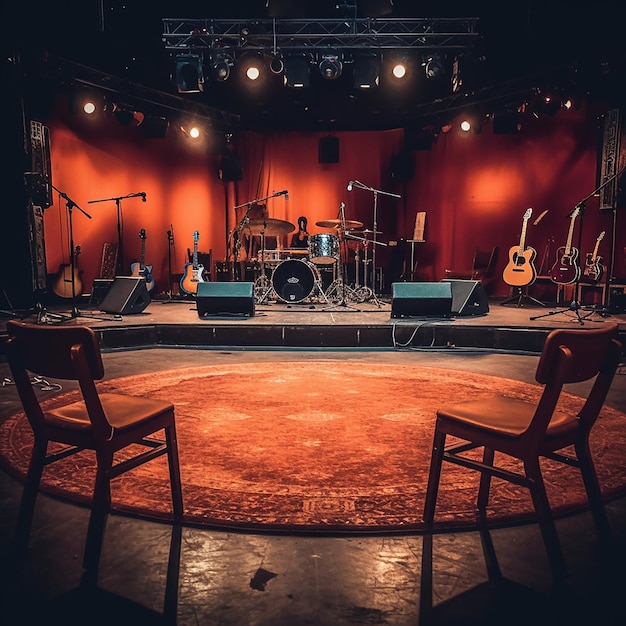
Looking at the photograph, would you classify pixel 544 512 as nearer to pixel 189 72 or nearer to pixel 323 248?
pixel 323 248

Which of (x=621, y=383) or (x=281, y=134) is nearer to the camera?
(x=621, y=383)

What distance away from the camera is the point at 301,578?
1.95m

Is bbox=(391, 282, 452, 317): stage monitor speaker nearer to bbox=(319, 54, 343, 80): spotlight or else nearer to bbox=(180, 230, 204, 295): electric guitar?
bbox=(319, 54, 343, 80): spotlight

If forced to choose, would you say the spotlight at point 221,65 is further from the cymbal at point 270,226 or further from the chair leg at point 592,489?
the chair leg at point 592,489

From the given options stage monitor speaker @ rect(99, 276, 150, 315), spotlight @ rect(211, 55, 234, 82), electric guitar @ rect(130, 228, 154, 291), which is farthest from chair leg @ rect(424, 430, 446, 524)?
electric guitar @ rect(130, 228, 154, 291)

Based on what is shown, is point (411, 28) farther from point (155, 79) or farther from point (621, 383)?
point (621, 383)

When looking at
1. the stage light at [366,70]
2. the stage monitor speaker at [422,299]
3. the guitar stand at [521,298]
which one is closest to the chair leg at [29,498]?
the stage monitor speaker at [422,299]

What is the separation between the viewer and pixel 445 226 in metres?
11.3

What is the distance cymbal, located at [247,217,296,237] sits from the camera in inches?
345

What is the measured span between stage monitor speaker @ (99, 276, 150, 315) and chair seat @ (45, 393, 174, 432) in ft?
16.8

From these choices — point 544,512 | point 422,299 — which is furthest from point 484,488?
point 422,299

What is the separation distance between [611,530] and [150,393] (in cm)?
323

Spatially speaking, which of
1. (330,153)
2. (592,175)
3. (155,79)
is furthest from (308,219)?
(592,175)

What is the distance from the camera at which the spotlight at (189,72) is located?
8.40 meters
